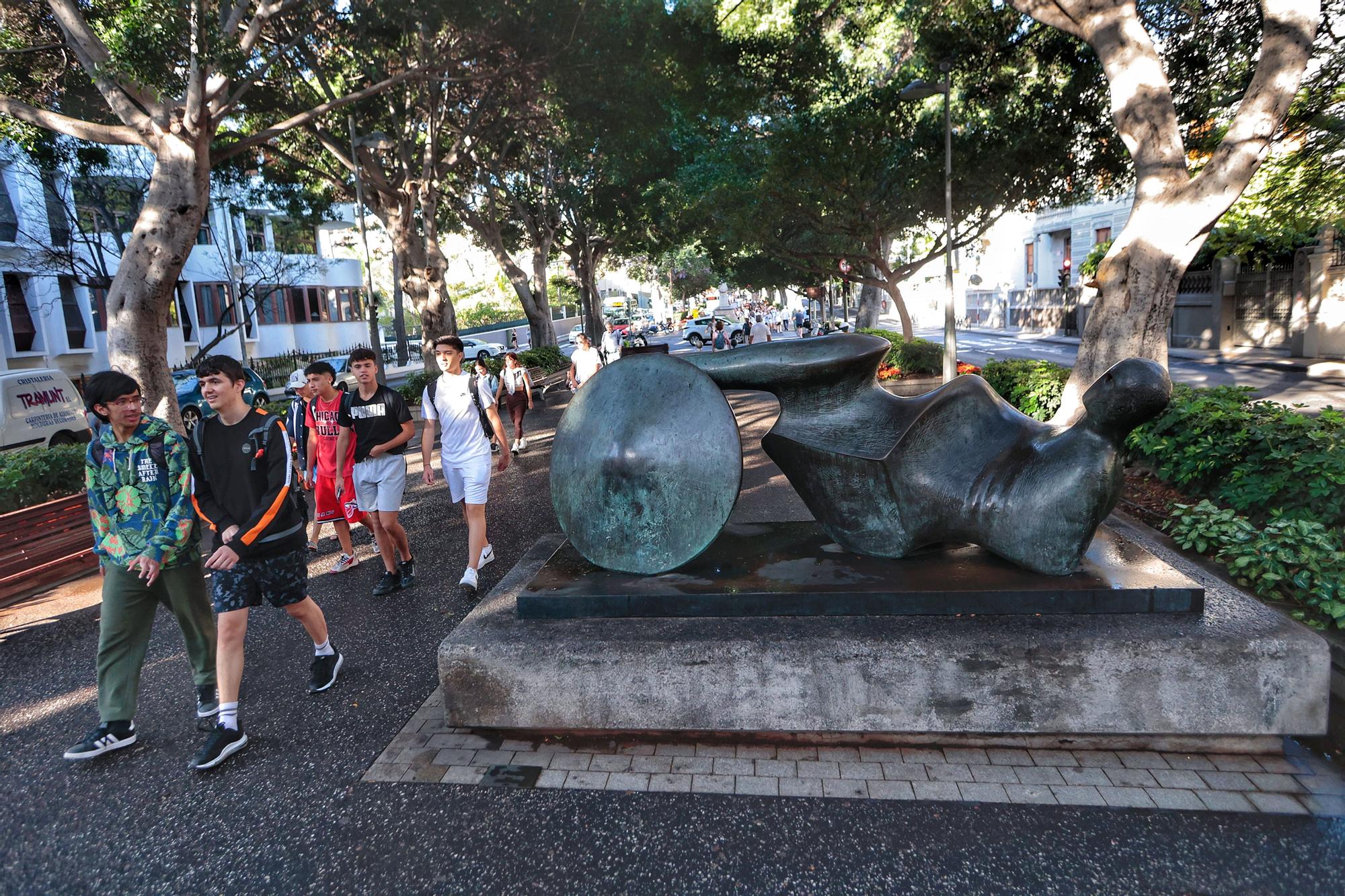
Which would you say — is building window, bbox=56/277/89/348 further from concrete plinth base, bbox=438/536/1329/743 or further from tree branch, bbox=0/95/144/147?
concrete plinth base, bbox=438/536/1329/743

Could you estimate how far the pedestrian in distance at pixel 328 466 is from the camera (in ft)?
20.0

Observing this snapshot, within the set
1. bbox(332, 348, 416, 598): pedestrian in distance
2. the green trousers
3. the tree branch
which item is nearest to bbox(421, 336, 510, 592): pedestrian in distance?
bbox(332, 348, 416, 598): pedestrian in distance

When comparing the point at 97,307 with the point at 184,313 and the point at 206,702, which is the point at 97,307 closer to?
the point at 184,313

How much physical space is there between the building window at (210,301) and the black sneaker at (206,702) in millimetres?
34603

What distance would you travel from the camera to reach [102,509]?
369cm

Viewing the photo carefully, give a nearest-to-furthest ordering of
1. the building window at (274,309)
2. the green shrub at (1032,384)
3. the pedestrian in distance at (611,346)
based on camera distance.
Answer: the green shrub at (1032,384)
the pedestrian in distance at (611,346)
the building window at (274,309)

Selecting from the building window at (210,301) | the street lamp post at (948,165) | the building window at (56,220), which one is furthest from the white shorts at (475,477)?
the building window at (210,301)

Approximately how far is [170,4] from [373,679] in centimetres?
854

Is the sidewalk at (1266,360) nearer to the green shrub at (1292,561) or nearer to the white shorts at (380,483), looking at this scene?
the green shrub at (1292,561)

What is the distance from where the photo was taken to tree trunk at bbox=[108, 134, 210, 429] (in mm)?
9125

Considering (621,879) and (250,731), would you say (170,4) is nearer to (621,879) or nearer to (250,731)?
(250,731)


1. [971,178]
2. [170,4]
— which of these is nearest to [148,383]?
[170,4]

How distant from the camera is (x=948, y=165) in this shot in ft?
50.2

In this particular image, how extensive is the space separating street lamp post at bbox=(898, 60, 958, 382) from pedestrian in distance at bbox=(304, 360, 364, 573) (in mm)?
10303
